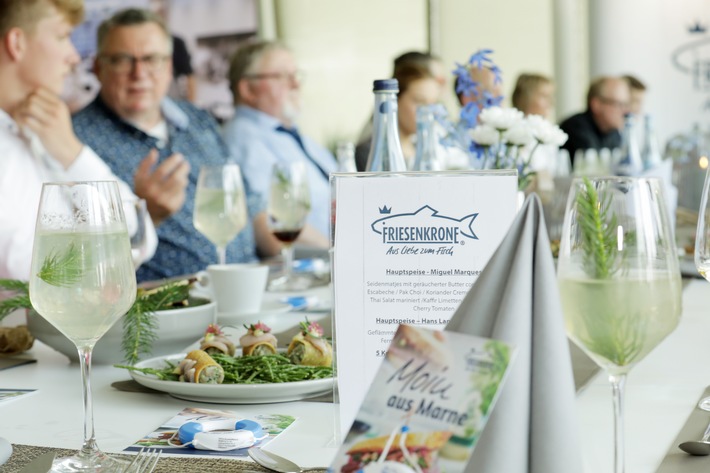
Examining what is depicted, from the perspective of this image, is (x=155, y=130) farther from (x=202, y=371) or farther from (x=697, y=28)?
(x=697, y=28)

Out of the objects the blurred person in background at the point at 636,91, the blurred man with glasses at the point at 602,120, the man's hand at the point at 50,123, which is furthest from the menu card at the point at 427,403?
the blurred person in background at the point at 636,91

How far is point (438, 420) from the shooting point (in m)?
0.51

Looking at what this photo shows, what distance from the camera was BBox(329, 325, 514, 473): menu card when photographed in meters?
0.49

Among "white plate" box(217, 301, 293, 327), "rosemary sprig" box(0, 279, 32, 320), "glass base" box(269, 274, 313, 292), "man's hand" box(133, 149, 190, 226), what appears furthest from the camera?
"man's hand" box(133, 149, 190, 226)

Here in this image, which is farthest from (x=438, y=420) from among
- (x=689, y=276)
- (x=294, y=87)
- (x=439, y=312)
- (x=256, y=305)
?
(x=294, y=87)

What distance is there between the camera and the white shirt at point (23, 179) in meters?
2.51

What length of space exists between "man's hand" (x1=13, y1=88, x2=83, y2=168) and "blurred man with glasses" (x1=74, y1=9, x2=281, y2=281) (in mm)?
270

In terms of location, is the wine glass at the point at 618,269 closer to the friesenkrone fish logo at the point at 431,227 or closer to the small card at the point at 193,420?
the friesenkrone fish logo at the point at 431,227

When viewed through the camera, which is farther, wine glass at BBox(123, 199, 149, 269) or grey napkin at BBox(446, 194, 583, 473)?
wine glass at BBox(123, 199, 149, 269)

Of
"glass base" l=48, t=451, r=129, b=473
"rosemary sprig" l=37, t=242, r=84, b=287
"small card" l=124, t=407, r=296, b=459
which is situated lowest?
"small card" l=124, t=407, r=296, b=459

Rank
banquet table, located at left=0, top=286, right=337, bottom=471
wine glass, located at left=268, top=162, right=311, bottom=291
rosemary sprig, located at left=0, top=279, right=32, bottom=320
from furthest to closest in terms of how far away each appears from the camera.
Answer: wine glass, located at left=268, top=162, right=311, bottom=291, rosemary sprig, located at left=0, top=279, right=32, bottom=320, banquet table, located at left=0, top=286, right=337, bottom=471

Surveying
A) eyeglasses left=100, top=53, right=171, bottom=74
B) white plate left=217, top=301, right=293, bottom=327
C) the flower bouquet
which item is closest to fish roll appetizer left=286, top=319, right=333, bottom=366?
white plate left=217, top=301, right=293, bottom=327

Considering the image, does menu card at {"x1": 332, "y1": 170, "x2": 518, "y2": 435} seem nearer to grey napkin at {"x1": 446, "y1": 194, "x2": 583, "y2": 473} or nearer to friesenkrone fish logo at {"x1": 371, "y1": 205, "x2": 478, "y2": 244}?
friesenkrone fish logo at {"x1": 371, "y1": 205, "x2": 478, "y2": 244}

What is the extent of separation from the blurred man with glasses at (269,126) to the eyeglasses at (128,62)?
438mm
